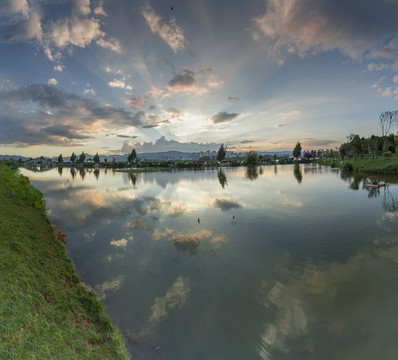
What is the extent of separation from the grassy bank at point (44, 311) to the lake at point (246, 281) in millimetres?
1328

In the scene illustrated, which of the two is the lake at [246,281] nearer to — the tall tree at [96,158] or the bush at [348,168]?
the bush at [348,168]

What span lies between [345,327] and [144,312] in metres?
9.18

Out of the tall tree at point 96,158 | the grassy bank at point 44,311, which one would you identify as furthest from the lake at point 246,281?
the tall tree at point 96,158

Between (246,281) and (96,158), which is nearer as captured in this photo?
(246,281)

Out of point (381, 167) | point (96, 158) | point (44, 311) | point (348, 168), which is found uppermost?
point (96, 158)

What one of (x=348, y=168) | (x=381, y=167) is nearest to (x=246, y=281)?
(x=381, y=167)

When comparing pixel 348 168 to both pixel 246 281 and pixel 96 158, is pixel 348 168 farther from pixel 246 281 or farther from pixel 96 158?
pixel 96 158

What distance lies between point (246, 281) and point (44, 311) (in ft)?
31.5

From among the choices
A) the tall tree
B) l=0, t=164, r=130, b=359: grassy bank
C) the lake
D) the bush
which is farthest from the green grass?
the tall tree

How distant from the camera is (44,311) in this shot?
6578mm

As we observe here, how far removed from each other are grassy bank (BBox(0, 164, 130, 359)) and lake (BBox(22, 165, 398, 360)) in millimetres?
1328

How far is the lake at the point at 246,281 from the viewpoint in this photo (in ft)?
25.6

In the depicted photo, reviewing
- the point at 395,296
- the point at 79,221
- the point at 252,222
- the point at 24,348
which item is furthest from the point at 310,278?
the point at 79,221

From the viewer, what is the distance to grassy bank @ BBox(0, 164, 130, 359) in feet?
17.1
